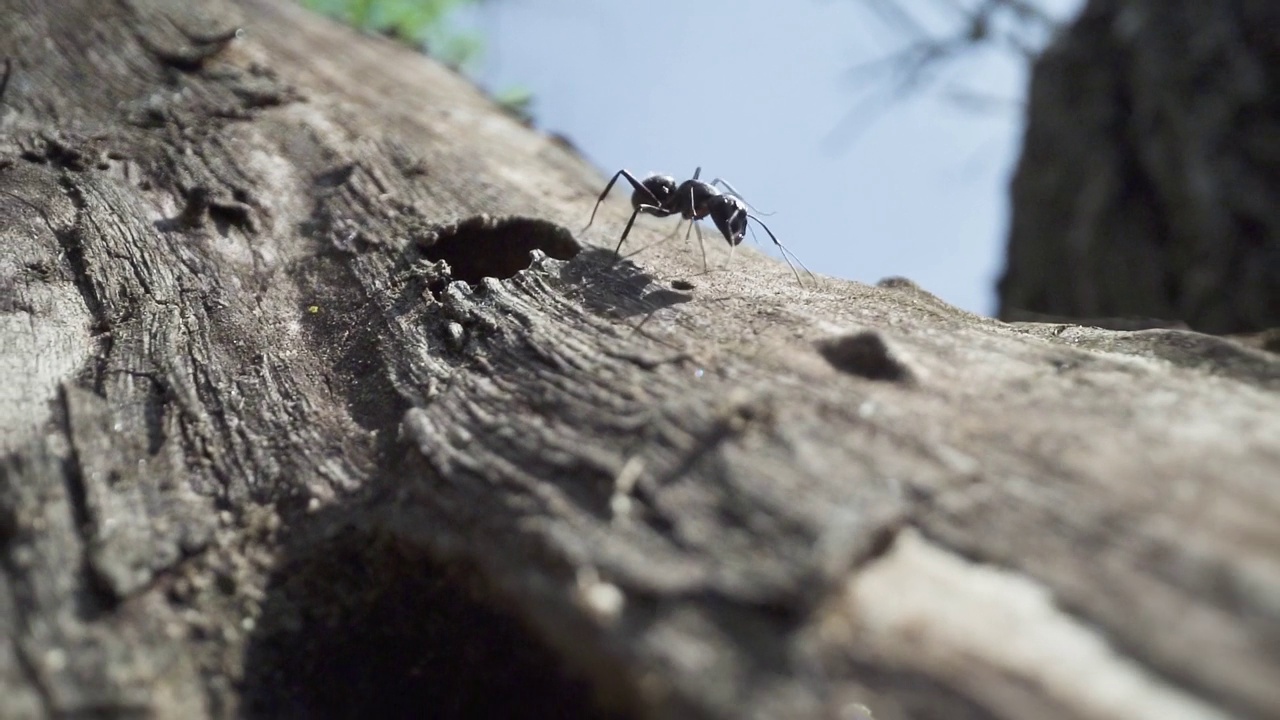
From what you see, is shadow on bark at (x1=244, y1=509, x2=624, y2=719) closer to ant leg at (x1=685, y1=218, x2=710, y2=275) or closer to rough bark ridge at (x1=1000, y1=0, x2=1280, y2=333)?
ant leg at (x1=685, y1=218, x2=710, y2=275)

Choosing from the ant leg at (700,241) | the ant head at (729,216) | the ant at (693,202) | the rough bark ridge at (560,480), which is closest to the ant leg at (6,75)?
the rough bark ridge at (560,480)

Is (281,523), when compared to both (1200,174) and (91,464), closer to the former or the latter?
(91,464)

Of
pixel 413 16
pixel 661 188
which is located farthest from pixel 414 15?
pixel 661 188

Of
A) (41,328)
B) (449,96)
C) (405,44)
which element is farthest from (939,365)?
(405,44)

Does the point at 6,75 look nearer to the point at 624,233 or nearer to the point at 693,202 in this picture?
the point at 624,233

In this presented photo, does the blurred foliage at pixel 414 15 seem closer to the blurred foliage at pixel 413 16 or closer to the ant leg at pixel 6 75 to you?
the blurred foliage at pixel 413 16

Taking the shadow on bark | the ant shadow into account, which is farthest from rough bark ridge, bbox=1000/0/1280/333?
the shadow on bark
